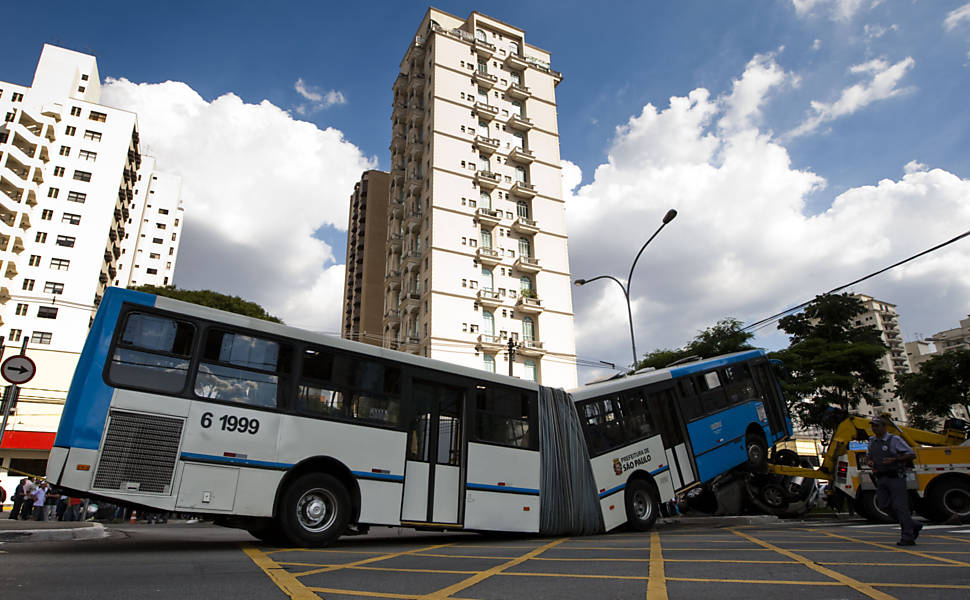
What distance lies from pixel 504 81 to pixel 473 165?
10406 mm

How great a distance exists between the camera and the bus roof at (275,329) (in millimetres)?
7255

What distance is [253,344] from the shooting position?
25.9 feet

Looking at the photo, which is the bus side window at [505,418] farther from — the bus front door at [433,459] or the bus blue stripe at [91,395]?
the bus blue stripe at [91,395]

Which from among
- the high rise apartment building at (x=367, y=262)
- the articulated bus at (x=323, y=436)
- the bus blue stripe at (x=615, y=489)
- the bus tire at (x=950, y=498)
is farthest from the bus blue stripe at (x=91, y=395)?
the high rise apartment building at (x=367, y=262)

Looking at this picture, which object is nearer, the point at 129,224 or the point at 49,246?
the point at 49,246

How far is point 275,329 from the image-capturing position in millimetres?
8117

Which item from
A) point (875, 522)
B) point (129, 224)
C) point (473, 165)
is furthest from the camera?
point (129, 224)

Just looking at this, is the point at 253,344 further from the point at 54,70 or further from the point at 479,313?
the point at 54,70

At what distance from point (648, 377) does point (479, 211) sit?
113ft

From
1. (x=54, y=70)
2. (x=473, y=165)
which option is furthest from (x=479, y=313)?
(x=54, y=70)

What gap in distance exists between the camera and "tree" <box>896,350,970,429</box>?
3519 centimetres

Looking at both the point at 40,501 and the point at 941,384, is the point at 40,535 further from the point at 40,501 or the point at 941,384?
the point at 941,384

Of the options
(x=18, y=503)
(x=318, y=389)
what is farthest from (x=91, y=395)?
(x=18, y=503)

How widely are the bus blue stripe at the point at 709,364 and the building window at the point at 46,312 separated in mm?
52337
